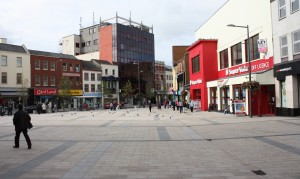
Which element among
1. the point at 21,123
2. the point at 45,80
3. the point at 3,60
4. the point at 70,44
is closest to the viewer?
the point at 21,123

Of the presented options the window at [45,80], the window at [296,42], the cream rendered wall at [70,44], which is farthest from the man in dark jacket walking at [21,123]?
the cream rendered wall at [70,44]

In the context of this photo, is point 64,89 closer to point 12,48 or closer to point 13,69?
point 13,69

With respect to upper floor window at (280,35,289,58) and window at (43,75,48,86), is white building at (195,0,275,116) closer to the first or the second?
upper floor window at (280,35,289,58)

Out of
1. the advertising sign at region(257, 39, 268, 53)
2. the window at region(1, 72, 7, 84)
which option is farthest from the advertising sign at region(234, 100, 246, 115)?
the window at region(1, 72, 7, 84)

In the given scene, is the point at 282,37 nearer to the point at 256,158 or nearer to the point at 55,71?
the point at 256,158

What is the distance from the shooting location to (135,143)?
1252 centimetres

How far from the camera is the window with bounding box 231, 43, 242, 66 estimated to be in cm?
3284

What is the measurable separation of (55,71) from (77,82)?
6.79 metres

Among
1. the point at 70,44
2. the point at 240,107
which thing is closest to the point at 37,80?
the point at 70,44

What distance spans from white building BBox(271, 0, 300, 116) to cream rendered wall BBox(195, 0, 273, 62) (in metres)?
Answer: 1.25

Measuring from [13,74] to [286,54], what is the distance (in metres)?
44.9

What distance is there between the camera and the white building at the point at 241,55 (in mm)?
26216

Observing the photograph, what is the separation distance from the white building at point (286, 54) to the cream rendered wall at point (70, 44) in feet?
235

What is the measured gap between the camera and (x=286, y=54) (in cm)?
2386
